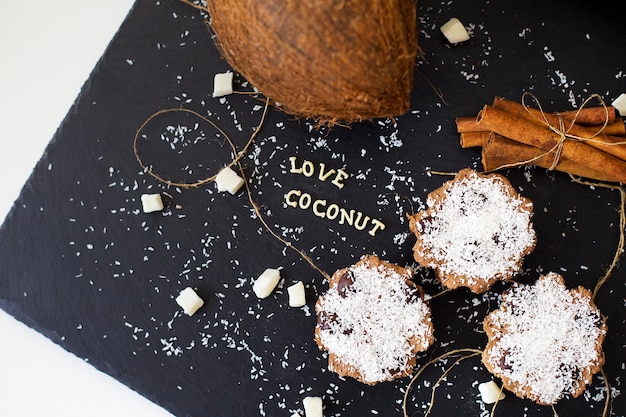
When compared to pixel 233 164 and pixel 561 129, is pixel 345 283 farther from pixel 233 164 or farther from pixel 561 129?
pixel 561 129

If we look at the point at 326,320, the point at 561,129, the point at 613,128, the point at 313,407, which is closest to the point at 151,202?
the point at 326,320

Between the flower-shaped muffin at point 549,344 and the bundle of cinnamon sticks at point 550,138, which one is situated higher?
Answer: the bundle of cinnamon sticks at point 550,138

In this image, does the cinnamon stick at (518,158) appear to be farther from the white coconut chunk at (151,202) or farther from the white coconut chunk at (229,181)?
the white coconut chunk at (151,202)

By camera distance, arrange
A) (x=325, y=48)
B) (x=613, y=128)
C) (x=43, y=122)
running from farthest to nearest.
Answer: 1. (x=43, y=122)
2. (x=613, y=128)
3. (x=325, y=48)

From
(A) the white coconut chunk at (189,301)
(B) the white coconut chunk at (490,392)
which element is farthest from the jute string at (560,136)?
(A) the white coconut chunk at (189,301)

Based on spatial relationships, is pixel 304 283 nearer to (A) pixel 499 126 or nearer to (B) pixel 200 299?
(B) pixel 200 299

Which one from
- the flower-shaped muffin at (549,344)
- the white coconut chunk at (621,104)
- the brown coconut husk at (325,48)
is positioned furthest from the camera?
the white coconut chunk at (621,104)

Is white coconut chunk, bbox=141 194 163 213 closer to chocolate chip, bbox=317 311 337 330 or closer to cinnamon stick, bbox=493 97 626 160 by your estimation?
chocolate chip, bbox=317 311 337 330
